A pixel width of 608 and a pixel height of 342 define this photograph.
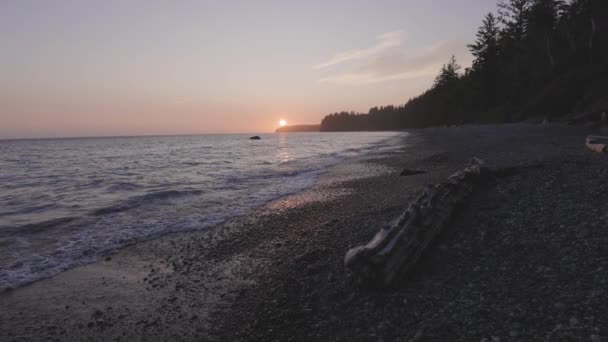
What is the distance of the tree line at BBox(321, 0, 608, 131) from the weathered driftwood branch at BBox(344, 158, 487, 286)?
31739mm

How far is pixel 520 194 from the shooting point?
24.5 ft

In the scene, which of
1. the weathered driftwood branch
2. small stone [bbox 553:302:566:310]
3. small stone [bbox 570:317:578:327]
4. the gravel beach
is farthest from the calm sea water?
small stone [bbox 570:317:578:327]

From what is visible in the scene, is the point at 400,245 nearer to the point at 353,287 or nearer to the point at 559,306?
the point at 353,287

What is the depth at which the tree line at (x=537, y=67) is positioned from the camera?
128 ft

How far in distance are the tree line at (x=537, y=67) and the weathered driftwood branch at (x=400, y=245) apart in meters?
31.7

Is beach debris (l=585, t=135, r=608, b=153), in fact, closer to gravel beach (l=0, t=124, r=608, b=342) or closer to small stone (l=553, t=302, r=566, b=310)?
gravel beach (l=0, t=124, r=608, b=342)

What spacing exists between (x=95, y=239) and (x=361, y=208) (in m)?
7.49

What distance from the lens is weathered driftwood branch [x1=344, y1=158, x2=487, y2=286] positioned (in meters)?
4.50

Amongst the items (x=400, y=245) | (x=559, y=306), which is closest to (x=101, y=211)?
(x=400, y=245)

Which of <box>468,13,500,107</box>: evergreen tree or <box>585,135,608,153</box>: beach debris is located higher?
<box>468,13,500,107</box>: evergreen tree

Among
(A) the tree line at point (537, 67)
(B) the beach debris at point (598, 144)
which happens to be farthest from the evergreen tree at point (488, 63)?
(B) the beach debris at point (598, 144)

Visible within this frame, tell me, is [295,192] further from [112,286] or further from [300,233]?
[112,286]

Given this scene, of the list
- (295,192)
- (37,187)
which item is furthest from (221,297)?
(37,187)

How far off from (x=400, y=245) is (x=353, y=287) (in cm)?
93
